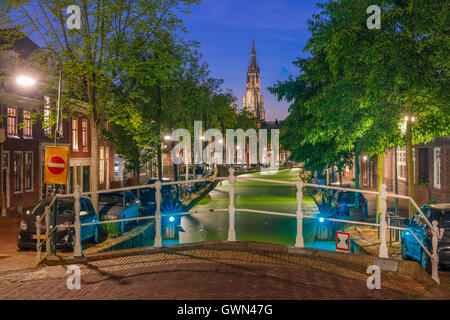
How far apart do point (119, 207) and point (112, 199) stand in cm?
91

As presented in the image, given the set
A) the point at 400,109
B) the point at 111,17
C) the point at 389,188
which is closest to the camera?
the point at 400,109

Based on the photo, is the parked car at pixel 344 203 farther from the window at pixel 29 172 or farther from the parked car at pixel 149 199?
the window at pixel 29 172

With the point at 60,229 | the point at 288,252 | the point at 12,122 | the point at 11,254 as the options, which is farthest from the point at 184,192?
the point at 288,252

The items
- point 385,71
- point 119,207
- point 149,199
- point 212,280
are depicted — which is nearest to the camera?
point 212,280

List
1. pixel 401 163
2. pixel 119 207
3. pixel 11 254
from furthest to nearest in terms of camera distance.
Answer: pixel 401 163 → pixel 119 207 → pixel 11 254

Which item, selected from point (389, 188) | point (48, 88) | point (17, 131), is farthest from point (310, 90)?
point (389, 188)

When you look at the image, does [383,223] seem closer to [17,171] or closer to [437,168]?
[437,168]

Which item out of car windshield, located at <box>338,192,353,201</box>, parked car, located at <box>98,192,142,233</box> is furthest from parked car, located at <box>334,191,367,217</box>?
parked car, located at <box>98,192,142,233</box>

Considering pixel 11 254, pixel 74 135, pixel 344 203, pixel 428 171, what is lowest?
pixel 11 254

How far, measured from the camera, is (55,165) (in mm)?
10891

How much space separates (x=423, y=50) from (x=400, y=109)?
5.65 ft

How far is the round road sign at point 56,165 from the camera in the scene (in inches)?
428
